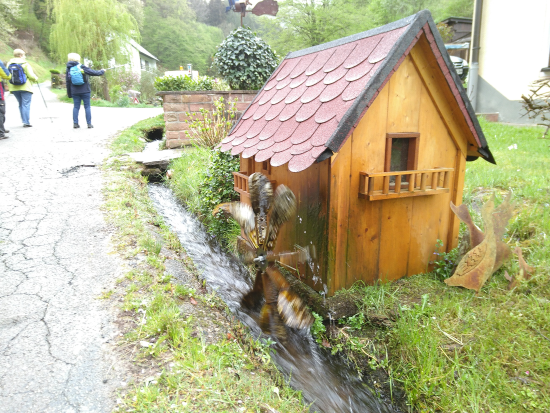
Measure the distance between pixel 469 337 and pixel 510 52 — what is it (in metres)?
9.64

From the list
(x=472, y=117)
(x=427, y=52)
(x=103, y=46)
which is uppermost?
(x=103, y=46)

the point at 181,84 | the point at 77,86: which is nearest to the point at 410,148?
the point at 181,84

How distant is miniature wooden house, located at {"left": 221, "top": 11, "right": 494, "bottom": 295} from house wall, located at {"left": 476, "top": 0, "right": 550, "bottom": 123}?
7005mm

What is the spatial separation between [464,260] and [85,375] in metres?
3.04

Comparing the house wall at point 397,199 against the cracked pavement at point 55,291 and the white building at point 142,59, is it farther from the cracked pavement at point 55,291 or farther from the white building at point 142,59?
the white building at point 142,59

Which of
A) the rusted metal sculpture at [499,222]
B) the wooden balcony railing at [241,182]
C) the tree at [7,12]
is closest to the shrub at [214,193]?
the wooden balcony railing at [241,182]

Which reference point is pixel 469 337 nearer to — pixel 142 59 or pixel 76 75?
pixel 76 75

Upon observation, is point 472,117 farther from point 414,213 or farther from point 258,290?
point 258,290

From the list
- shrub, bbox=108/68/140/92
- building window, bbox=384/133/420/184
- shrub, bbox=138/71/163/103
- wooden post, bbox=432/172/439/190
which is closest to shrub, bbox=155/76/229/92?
building window, bbox=384/133/420/184

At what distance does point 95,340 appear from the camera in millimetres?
2535

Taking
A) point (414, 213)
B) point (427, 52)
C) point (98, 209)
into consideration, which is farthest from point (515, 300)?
point (98, 209)

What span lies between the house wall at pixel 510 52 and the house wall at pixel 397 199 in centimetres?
693

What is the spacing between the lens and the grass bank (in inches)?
81.8

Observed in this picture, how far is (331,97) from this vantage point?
316 centimetres
